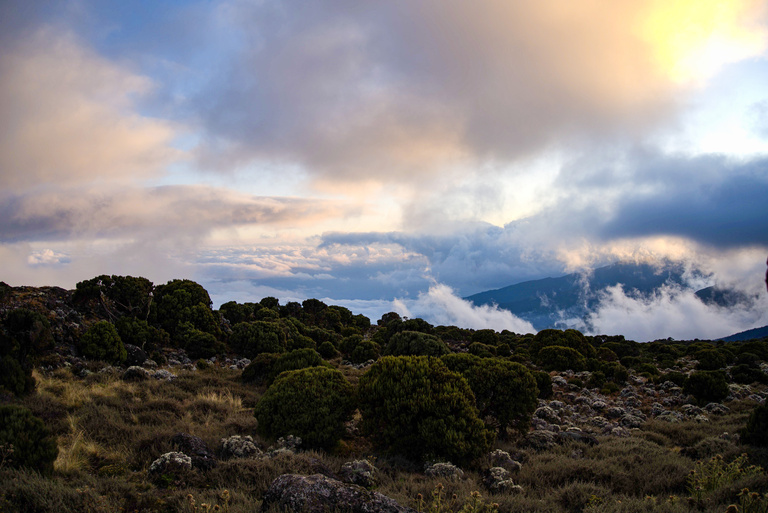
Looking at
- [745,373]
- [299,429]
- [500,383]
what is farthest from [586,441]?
[745,373]

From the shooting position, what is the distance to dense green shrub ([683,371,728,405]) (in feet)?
56.4

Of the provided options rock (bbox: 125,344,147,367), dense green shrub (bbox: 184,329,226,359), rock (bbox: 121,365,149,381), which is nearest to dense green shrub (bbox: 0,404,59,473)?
rock (bbox: 121,365,149,381)

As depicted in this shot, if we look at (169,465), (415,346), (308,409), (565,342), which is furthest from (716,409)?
(169,465)

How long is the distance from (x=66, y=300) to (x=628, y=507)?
28873mm

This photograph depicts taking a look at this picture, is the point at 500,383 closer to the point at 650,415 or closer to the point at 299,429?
the point at 299,429

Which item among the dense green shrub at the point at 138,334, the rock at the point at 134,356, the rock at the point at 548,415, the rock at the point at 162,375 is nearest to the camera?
the rock at the point at 548,415

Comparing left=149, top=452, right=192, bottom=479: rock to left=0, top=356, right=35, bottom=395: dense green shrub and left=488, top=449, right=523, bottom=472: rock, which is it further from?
left=0, top=356, right=35, bottom=395: dense green shrub

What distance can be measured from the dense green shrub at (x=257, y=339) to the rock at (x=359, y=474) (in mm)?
19845

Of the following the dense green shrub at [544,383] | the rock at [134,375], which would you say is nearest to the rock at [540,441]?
the dense green shrub at [544,383]

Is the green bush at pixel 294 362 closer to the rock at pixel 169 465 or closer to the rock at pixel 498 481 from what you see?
the rock at pixel 169 465

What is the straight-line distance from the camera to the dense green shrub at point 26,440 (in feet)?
21.2

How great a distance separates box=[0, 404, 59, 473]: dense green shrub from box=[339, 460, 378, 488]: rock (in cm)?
523

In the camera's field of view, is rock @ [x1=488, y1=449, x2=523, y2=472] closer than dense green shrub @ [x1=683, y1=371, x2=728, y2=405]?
Yes

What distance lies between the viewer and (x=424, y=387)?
385 inches
